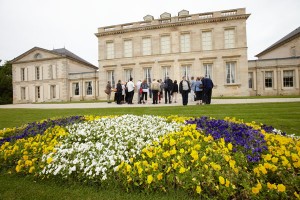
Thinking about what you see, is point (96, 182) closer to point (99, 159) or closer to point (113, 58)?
point (99, 159)

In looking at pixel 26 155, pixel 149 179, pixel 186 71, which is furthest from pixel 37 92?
pixel 149 179

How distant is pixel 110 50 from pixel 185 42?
11466 mm

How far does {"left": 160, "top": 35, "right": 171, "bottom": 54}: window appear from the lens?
91.3 ft

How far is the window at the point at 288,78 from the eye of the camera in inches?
1057

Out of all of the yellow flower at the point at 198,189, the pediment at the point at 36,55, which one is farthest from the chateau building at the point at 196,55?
the yellow flower at the point at 198,189

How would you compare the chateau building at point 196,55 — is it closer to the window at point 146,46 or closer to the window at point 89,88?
the window at point 146,46

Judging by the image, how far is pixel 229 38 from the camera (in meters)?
25.8

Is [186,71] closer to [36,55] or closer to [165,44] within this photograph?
[165,44]

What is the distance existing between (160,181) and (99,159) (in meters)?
1.19

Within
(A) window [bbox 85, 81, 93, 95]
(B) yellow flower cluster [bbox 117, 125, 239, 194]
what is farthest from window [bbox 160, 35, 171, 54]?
(B) yellow flower cluster [bbox 117, 125, 239, 194]

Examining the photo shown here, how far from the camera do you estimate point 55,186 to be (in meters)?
3.06

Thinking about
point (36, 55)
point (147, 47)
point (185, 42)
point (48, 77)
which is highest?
point (36, 55)

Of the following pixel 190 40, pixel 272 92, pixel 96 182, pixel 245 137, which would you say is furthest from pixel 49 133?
pixel 272 92

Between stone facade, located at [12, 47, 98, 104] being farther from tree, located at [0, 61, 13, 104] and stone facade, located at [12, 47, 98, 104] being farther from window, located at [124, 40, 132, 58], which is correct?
window, located at [124, 40, 132, 58]
